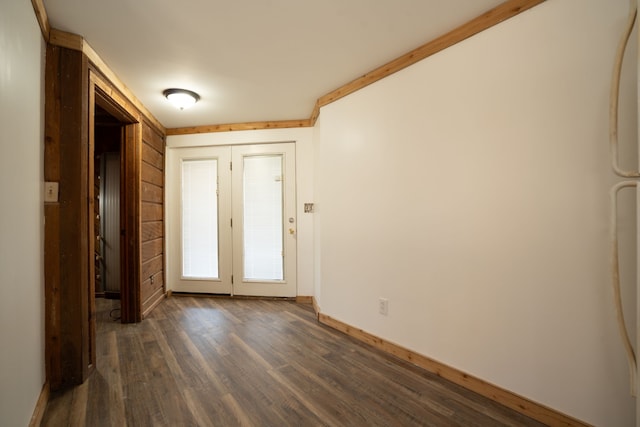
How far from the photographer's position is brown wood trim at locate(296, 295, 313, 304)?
348 centimetres

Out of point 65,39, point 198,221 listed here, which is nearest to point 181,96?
point 65,39

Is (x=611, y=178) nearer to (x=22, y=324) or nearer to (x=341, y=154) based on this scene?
(x=341, y=154)

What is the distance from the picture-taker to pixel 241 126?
360cm

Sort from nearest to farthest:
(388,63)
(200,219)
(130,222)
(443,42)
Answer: (443,42) → (388,63) → (130,222) → (200,219)

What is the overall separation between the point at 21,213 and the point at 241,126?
2.59 meters

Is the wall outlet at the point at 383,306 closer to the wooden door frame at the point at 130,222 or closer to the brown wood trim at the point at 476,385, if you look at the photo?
the brown wood trim at the point at 476,385

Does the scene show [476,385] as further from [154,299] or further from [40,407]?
Result: [154,299]

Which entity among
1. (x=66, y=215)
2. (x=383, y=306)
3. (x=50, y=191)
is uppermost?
(x=50, y=191)

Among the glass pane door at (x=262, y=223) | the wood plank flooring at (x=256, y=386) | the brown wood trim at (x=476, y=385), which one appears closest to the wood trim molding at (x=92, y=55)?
the glass pane door at (x=262, y=223)

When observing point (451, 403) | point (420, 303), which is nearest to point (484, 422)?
point (451, 403)

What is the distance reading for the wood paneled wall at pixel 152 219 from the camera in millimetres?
2984

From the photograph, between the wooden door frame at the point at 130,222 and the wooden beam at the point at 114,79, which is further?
the wooden door frame at the point at 130,222

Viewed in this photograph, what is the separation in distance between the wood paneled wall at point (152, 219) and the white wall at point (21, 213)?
4.53ft

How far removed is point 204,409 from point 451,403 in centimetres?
148
